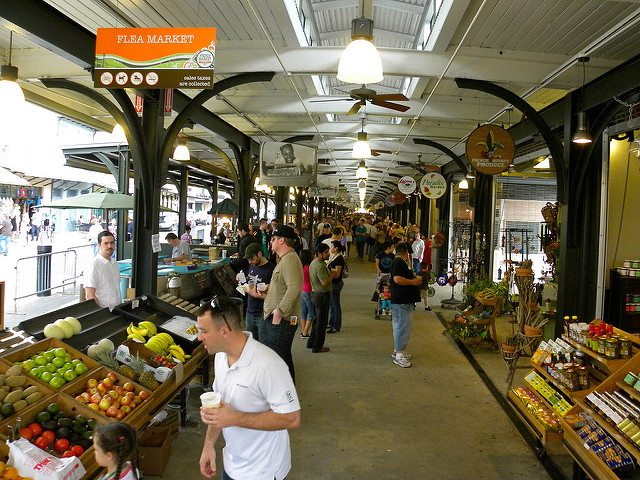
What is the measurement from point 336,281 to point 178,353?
419 centimetres

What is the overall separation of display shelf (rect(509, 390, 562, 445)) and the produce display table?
324cm

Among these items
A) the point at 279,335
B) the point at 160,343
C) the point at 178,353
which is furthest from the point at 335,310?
the point at 160,343

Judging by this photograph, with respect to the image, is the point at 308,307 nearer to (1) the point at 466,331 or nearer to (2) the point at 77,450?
(1) the point at 466,331

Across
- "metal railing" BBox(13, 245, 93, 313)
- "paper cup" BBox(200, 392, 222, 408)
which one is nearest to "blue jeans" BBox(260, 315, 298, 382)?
"paper cup" BBox(200, 392, 222, 408)

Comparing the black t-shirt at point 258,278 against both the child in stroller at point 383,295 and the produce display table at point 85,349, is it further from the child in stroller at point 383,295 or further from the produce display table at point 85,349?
the child in stroller at point 383,295

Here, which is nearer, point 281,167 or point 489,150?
point 489,150

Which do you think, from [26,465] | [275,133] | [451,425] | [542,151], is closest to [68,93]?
[275,133]

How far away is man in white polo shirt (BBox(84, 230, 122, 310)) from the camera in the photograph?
5.21 metres

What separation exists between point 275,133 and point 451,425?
844 centimetres

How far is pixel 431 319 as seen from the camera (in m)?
10.3

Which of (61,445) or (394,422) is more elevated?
(61,445)

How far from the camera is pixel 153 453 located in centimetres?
391

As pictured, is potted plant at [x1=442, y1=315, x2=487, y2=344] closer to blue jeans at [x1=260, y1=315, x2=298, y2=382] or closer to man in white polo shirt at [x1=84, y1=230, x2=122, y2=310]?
blue jeans at [x1=260, y1=315, x2=298, y2=382]

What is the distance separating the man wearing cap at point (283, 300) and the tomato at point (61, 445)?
245 cm
